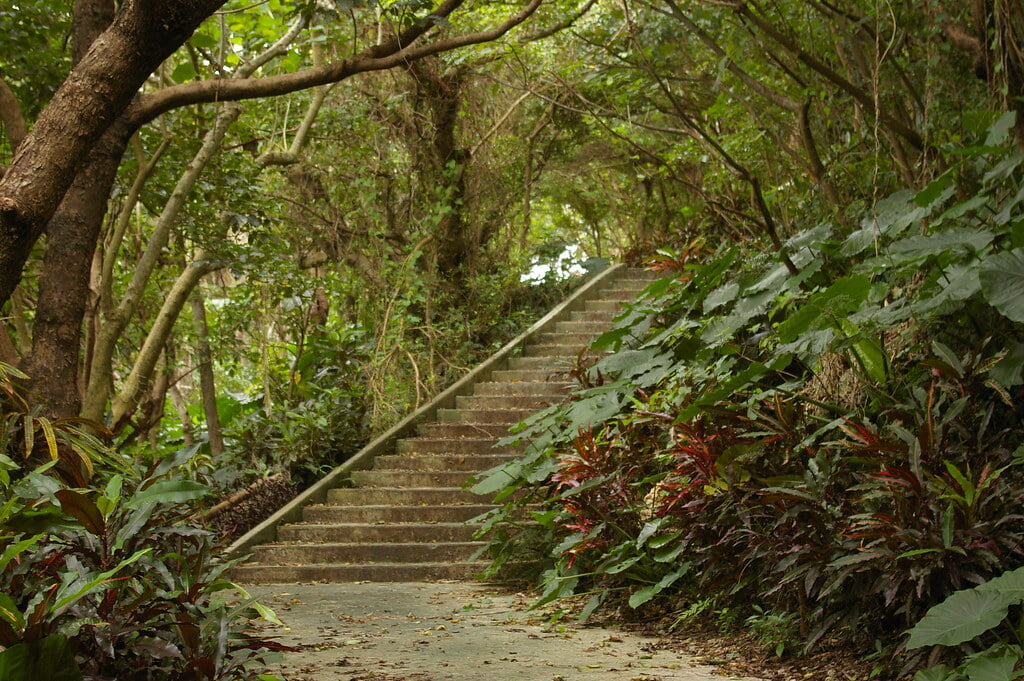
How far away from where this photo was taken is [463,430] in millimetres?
8844

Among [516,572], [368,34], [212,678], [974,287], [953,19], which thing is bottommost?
[516,572]

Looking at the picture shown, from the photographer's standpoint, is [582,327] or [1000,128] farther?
[582,327]

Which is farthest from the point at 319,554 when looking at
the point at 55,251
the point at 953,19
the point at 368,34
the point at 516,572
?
the point at 368,34

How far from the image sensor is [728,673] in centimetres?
351

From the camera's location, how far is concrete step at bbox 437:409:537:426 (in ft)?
29.1

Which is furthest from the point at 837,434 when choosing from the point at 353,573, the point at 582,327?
the point at 582,327

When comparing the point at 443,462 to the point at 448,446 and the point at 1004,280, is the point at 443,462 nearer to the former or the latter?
the point at 448,446

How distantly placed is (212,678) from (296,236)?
9.24 metres

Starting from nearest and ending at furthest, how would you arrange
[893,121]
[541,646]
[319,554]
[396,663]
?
[396,663]
[541,646]
[893,121]
[319,554]

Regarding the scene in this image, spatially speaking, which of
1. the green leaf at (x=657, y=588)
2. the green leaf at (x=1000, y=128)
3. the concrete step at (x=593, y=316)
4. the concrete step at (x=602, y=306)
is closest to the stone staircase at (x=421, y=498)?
the concrete step at (x=593, y=316)

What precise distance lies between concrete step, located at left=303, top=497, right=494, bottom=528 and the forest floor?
1.75m

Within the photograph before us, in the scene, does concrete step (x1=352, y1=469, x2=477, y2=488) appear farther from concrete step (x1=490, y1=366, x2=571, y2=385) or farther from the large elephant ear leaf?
the large elephant ear leaf

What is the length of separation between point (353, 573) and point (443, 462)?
5.63ft

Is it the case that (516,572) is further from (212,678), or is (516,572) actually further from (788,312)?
(212,678)
